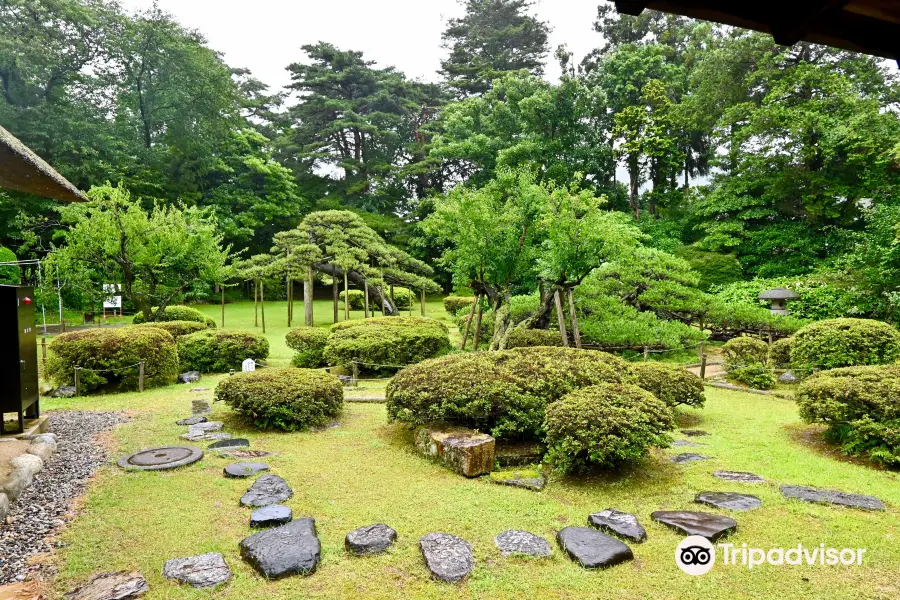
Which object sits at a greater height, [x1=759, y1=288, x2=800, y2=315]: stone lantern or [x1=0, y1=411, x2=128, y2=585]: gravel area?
[x1=759, y1=288, x2=800, y2=315]: stone lantern

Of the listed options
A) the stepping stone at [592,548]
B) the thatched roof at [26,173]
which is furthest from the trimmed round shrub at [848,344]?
the thatched roof at [26,173]

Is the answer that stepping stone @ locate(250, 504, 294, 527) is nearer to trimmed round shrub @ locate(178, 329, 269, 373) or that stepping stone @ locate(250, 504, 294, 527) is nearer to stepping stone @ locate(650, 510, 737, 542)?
stepping stone @ locate(650, 510, 737, 542)

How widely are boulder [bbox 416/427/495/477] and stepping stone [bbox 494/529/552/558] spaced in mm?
1226

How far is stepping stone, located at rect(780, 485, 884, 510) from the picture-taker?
3.99 meters

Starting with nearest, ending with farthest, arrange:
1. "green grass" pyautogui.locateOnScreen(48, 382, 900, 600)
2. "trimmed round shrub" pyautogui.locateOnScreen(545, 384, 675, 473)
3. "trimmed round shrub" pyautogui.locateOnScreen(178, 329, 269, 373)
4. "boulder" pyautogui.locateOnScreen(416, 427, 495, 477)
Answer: "green grass" pyautogui.locateOnScreen(48, 382, 900, 600), "trimmed round shrub" pyautogui.locateOnScreen(545, 384, 675, 473), "boulder" pyautogui.locateOnScreen(416, 427, 495, 477), "trimmed round shrub" pyautogui.locateOnScreen(178, 329, 269, 373)

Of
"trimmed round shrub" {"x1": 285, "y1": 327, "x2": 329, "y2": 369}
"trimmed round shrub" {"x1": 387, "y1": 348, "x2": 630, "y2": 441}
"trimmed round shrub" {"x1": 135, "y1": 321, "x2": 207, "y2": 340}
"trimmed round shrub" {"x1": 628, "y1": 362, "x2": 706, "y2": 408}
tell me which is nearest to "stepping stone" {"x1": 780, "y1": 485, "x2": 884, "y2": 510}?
"trimmed round shrub" {"x1": 628, "y1": 362, "x2": 706, "y2": 408}

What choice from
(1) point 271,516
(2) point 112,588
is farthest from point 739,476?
(2) point 112,588

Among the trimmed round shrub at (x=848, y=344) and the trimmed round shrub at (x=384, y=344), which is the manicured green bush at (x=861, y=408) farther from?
the trimmed round shrub at (x=384, y=344)

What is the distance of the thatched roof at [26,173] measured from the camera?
15.7ft

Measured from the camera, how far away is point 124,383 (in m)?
8.94

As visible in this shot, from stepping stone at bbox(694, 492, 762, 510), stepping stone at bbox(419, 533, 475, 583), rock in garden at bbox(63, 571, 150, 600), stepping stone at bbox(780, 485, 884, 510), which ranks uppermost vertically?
rock in garden at bbox(63, 571, 150, 600)

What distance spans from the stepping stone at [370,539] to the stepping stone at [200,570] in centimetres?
75

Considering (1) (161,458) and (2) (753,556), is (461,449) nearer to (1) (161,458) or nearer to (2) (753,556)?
(2) (753,556)

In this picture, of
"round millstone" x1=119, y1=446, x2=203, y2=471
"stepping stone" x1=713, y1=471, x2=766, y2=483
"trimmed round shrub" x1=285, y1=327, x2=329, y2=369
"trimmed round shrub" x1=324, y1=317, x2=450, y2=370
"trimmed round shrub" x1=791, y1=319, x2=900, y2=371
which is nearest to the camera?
"stepping stone" x1=713, y1=471, x2=766, y2=483
